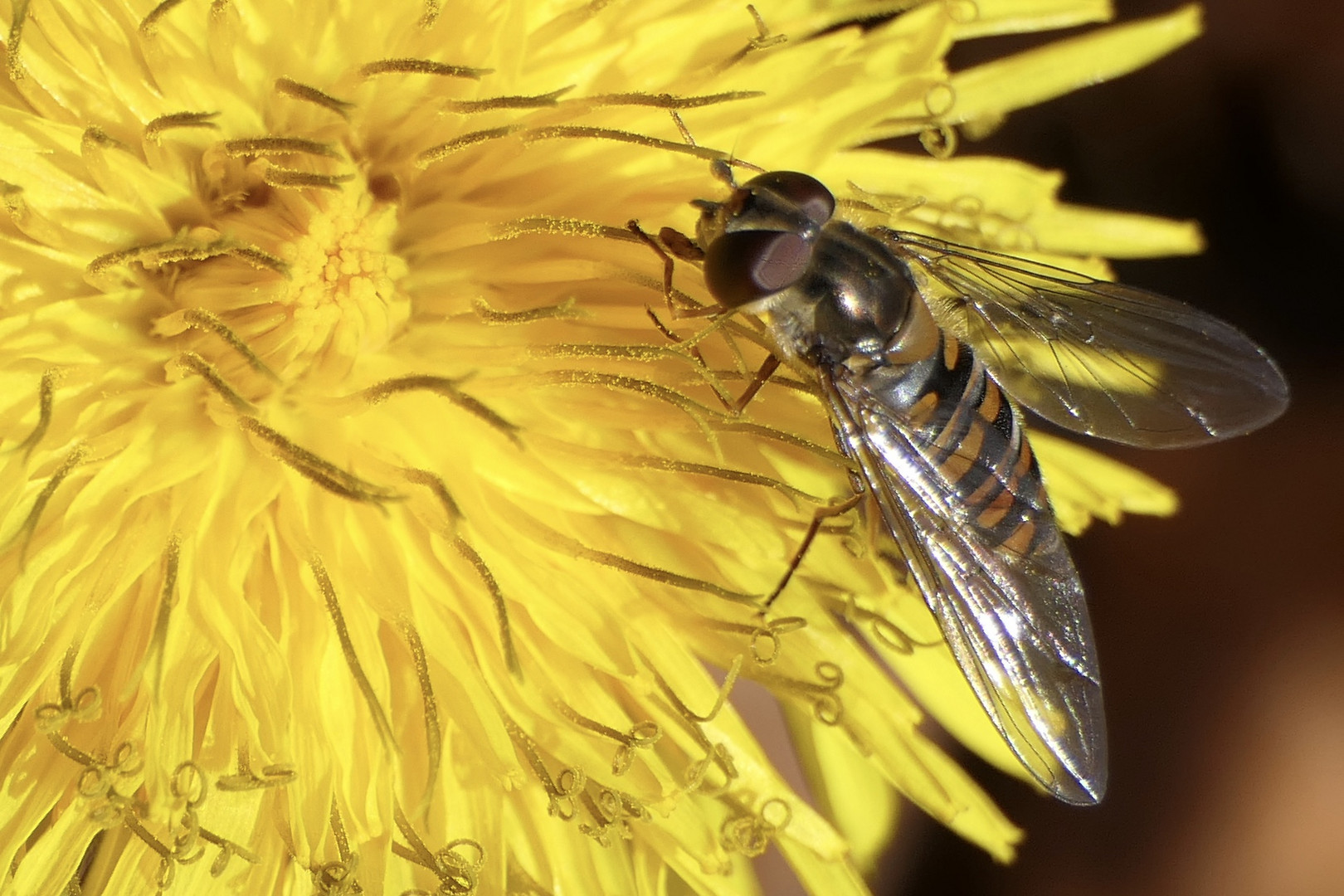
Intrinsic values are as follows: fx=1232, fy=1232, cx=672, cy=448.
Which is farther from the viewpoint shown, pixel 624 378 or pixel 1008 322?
pixel 1008 322

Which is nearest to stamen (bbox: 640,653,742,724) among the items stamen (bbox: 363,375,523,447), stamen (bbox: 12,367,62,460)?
stamen (bbox: 363,375,523,447)

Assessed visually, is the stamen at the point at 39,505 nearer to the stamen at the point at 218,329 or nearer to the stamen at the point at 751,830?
the stamen at the point at 218,329

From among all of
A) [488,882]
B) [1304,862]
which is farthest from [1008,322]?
[1304,862]

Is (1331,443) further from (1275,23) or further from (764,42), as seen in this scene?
(764,42)

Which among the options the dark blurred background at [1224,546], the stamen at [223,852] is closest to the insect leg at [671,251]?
the stamen at [223,852]

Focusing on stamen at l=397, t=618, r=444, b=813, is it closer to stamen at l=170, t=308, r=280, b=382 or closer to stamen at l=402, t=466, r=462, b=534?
stamen at l=402, t=466, r=462, b=534

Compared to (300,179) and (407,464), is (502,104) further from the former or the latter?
(407,464)
